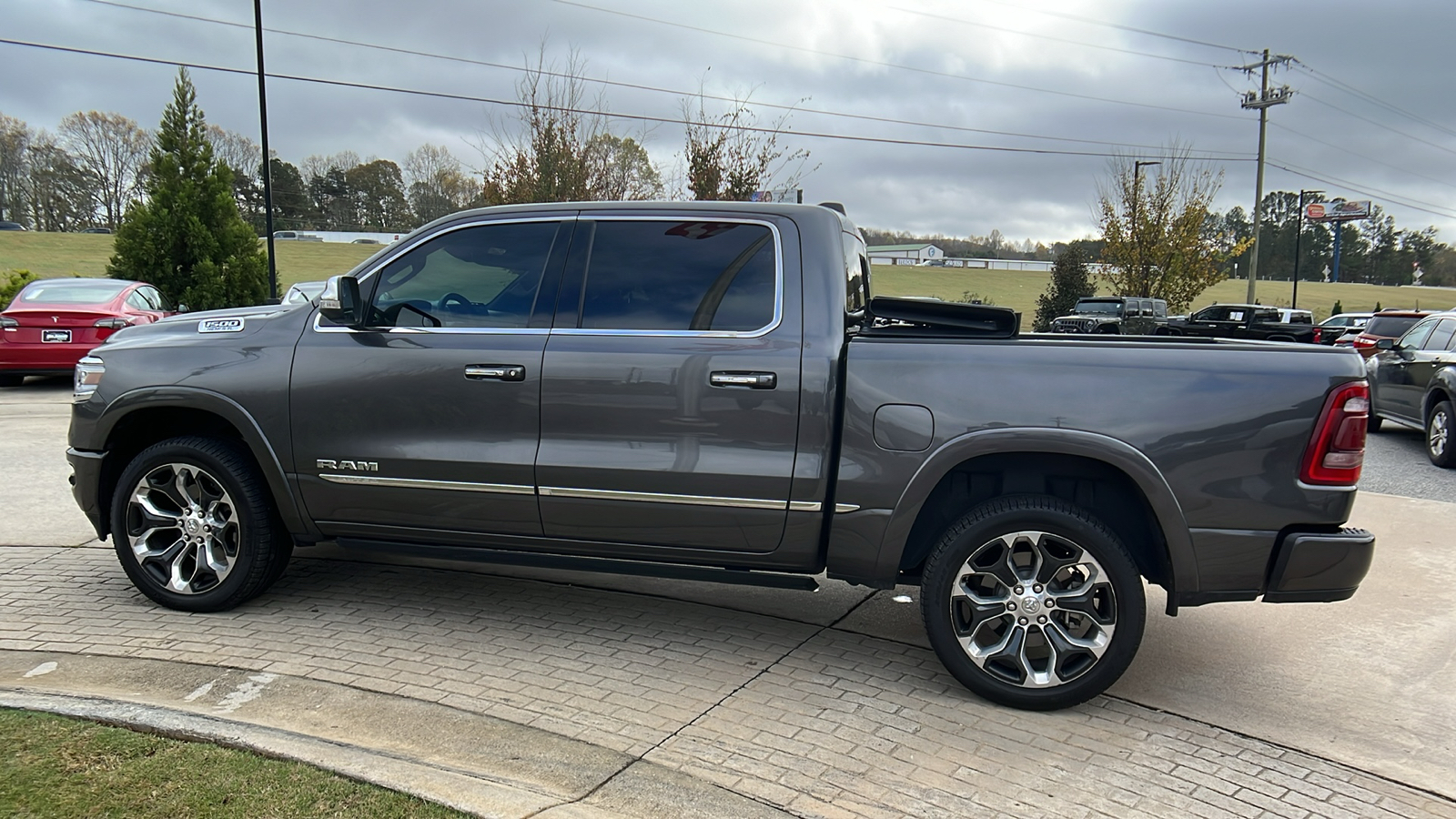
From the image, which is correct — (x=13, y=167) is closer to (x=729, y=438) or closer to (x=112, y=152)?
(x=112, y=152)

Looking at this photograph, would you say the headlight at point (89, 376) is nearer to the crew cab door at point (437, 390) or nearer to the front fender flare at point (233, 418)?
the front fender flare at point (233, 418)

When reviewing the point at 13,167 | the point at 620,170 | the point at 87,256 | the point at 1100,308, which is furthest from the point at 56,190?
the point at 1100,308

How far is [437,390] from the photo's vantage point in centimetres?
436

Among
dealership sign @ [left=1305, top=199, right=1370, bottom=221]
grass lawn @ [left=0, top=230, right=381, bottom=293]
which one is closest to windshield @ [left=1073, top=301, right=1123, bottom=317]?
grass lawn @ [left=0, top=230, right=381, bottom=293]

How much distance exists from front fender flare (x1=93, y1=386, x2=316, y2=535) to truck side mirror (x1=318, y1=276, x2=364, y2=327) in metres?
0.63

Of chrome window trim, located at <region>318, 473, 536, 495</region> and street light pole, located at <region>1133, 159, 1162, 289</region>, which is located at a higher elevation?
street light pole, located at <region>1133, 159, 1162, 289</region>

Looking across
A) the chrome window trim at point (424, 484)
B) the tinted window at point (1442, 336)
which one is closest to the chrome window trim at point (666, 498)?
the chrome window trim at point (424, 484)

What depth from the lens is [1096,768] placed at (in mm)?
3439

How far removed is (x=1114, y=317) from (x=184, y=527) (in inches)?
1112

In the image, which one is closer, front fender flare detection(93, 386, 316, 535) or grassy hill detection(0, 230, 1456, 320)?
front fender flare detection(93, 386, 316, 535)

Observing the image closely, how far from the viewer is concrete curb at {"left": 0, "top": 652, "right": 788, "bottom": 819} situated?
310cm

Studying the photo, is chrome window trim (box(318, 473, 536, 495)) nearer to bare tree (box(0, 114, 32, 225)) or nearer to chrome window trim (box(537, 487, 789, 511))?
chrome window trim (box(537, 487, 789, 511))

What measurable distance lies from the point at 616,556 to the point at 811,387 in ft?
3.95

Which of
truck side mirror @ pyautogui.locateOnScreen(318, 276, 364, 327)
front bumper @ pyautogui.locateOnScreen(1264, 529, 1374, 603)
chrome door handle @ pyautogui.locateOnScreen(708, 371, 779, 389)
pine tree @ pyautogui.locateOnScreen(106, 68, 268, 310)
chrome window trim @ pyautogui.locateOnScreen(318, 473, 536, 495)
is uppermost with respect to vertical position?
pine tree @ pyautogui.locateOnScreen(106, 68, 268, 310)
